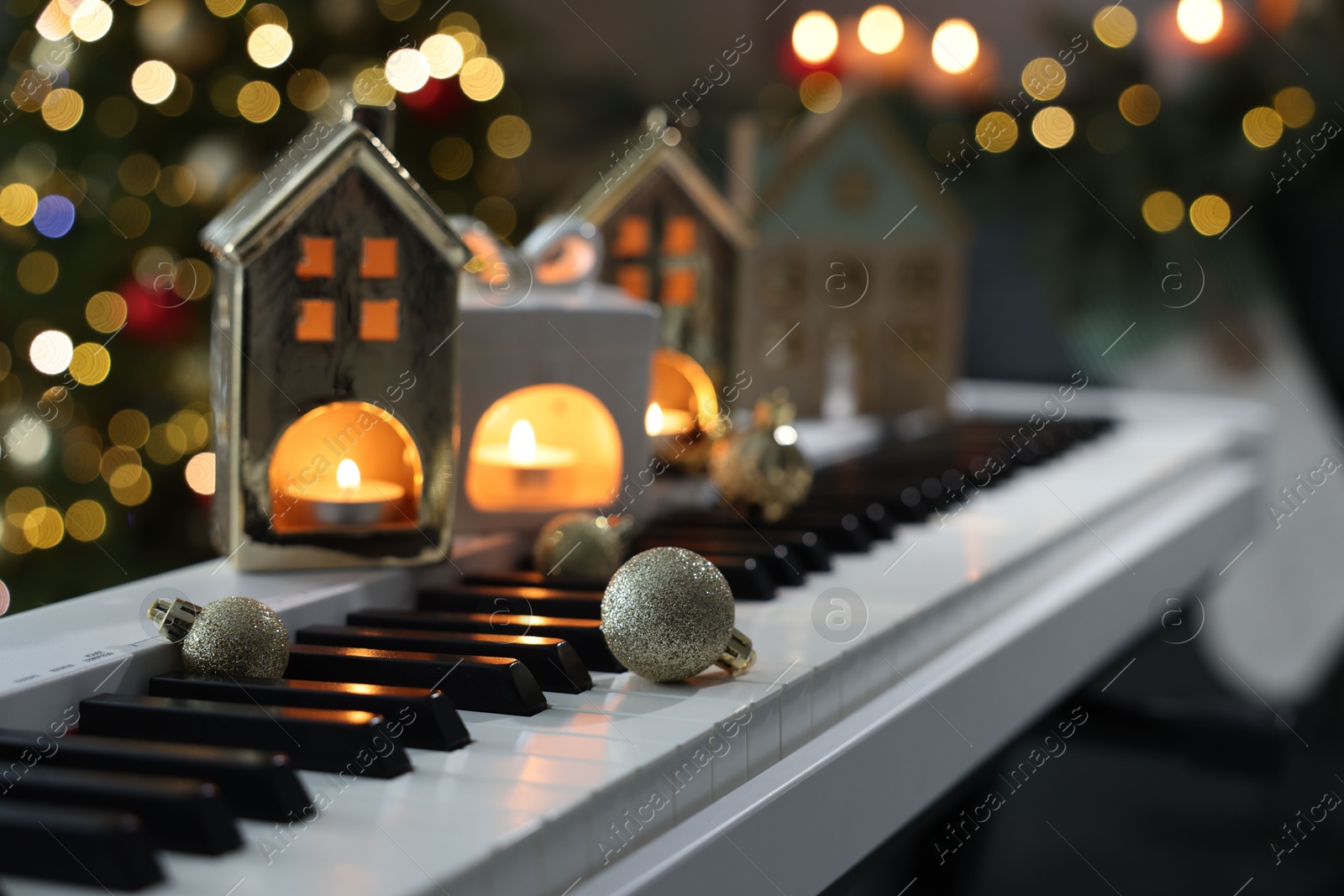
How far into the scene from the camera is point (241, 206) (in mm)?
1141

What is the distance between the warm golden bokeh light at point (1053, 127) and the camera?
335cm

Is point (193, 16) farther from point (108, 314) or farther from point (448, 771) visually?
point (448, 771)

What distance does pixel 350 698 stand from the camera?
0.81 metres

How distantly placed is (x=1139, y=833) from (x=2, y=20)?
277cm

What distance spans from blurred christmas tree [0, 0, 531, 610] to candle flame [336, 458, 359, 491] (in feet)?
2.86

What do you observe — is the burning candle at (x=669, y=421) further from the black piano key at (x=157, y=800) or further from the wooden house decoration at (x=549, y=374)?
the black piano key at (x=157, y=800)

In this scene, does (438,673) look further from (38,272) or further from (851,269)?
(851,269)

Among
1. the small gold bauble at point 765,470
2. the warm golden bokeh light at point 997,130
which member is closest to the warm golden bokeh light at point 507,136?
the small gold bauble at point 765,470

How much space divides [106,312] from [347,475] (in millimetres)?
1052

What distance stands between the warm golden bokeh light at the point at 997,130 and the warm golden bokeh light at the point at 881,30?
352 mm

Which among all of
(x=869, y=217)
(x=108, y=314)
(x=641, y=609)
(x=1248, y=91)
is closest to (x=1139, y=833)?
(x=869, y=217)

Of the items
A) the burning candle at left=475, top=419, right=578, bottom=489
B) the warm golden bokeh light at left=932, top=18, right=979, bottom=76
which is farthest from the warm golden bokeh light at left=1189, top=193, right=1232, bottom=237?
the burning candle at left=475, top=419, right=578, bottom=489

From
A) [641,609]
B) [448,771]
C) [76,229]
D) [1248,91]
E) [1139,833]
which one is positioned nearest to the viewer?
[448,771]

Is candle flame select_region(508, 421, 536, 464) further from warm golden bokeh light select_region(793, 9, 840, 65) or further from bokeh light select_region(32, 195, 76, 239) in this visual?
warm golden bokeh light select_region(793, 9, 840, 65)
